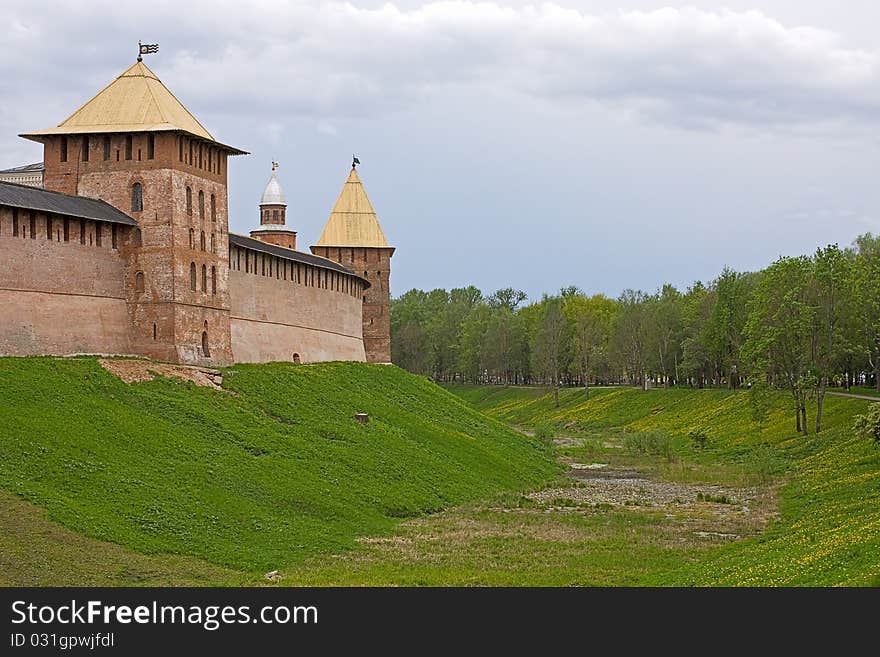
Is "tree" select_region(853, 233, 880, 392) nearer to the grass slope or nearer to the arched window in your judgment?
the grass slope

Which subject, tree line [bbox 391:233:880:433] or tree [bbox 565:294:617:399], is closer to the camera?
tree line [bbox 391:233:880:433]

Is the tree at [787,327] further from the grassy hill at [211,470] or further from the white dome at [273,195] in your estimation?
the white dome at [273,195]

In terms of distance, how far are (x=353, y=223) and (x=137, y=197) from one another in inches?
1186

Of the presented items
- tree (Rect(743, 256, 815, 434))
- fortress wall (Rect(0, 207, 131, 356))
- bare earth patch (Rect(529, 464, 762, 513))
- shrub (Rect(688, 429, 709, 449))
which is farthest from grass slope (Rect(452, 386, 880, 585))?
fortress wall (Rect(0, 207, 131, 356))

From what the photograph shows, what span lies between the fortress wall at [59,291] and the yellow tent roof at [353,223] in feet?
98.3

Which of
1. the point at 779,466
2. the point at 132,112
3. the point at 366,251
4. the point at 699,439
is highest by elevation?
the point at 132,112

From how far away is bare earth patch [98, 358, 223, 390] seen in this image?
32.8 m

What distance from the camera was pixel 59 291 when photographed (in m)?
34.0

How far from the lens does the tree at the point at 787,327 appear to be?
48656 millimetres

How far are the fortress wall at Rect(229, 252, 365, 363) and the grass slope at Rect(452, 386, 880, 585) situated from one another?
16.0m

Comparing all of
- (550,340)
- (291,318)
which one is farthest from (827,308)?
(550,340)

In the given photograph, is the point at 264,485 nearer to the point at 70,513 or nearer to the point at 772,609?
the point at 70,513

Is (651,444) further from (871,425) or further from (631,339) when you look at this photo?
(631,339)

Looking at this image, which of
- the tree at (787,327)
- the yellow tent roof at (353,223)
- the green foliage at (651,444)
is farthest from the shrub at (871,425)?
the yellow tent roof at (353,223)
